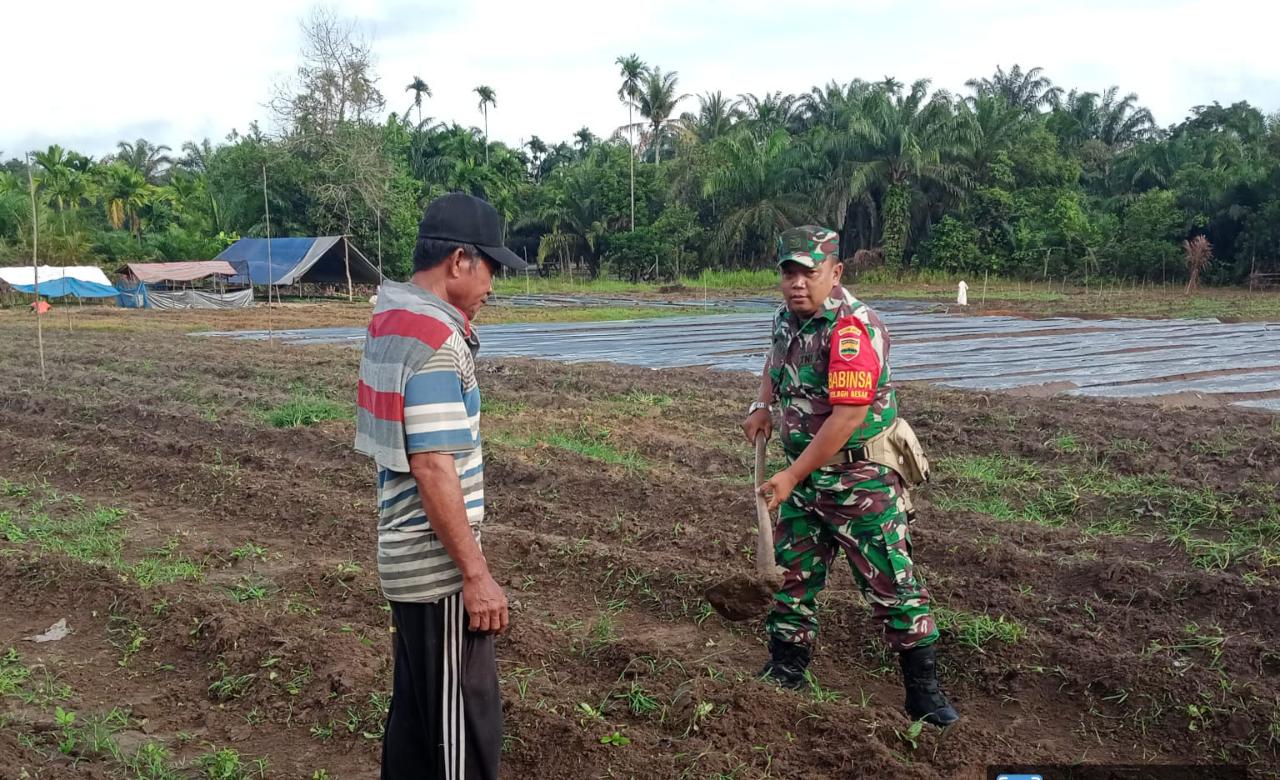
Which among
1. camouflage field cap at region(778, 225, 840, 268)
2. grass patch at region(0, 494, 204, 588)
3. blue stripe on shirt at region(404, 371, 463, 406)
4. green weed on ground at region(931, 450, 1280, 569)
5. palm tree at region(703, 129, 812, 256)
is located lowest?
grass patch at region(0, 494, 204, 588)

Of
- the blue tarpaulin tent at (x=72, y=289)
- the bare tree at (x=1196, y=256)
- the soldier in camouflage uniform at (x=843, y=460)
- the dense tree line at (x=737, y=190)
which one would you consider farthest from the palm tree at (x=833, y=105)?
the soldier in camouflage uniform at (x=843, y=460)

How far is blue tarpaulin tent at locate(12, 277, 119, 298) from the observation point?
2841 cm

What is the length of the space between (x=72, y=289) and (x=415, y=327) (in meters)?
30.9

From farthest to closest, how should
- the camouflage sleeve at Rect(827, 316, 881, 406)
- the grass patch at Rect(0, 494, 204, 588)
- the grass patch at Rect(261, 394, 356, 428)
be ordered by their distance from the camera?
the grass patch at Rect(261, 394, 356, 428), the grass patch at Rect(0, 494, 204, 588), the camouflage sleeve at Rect(827, 316, 881, 406)

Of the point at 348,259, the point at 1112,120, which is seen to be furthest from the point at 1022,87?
the point at 348,259

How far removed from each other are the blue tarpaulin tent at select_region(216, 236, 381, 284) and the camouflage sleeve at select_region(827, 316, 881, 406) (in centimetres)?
2856

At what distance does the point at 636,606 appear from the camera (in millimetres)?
4113

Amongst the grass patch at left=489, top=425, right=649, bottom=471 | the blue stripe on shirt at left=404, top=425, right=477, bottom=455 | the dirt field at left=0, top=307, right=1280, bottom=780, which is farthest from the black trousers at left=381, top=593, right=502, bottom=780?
the grass patch at left=489, top=425, right=649, bottom=471

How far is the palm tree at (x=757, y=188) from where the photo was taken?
38625 mm

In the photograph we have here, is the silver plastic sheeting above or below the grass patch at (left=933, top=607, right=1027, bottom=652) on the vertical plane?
above

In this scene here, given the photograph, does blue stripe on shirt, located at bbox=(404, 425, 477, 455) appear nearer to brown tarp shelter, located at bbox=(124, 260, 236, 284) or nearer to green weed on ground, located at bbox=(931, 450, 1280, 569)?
green weed on ground, located at bbox=(931, 450, 1280, 569)

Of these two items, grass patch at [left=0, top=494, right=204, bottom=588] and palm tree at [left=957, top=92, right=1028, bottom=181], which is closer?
grass patch at [left=0, top=494, right=204, bottom=588]

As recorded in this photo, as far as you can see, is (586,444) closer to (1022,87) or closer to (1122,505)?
(1122,505)

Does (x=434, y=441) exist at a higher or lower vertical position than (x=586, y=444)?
higher
